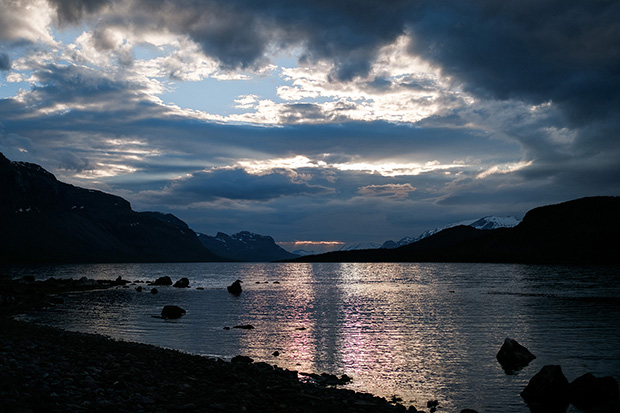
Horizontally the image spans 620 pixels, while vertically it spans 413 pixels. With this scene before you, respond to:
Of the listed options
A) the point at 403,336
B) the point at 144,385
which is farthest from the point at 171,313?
the point at 144,385

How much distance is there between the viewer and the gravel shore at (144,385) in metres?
14.8

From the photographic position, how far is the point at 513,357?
30.5 meters

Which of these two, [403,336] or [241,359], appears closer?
[241,359]

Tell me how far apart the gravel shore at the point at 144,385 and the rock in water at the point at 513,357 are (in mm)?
12586

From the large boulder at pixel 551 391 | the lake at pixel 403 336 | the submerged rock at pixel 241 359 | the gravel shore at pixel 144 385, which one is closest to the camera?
the gravel shore at pixel 144 385

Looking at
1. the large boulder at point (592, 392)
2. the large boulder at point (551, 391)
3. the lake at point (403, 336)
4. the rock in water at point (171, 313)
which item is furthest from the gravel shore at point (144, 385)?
the rock in water at point (171, 313)

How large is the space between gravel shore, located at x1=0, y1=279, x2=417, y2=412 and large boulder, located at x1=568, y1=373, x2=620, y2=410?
9220mm

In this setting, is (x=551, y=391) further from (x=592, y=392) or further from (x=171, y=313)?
(x=171, y=313)

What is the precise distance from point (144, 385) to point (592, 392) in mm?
20990

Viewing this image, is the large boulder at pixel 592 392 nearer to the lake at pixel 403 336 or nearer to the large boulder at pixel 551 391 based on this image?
the large boulder at pixel 551 391

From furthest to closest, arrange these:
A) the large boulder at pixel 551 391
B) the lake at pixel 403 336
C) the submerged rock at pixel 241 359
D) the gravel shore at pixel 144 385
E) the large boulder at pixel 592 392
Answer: the submerged rock at pixel 241 359
the lake at pixel 403 336
the large boulder at pixel 551 391
the large boulder at pixel 592 392
the gravel shore at pixel 144 385

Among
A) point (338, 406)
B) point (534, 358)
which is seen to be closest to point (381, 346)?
point (534, 358)

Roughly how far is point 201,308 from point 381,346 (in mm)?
37834

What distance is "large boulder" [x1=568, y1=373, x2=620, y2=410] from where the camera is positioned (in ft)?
72.5
